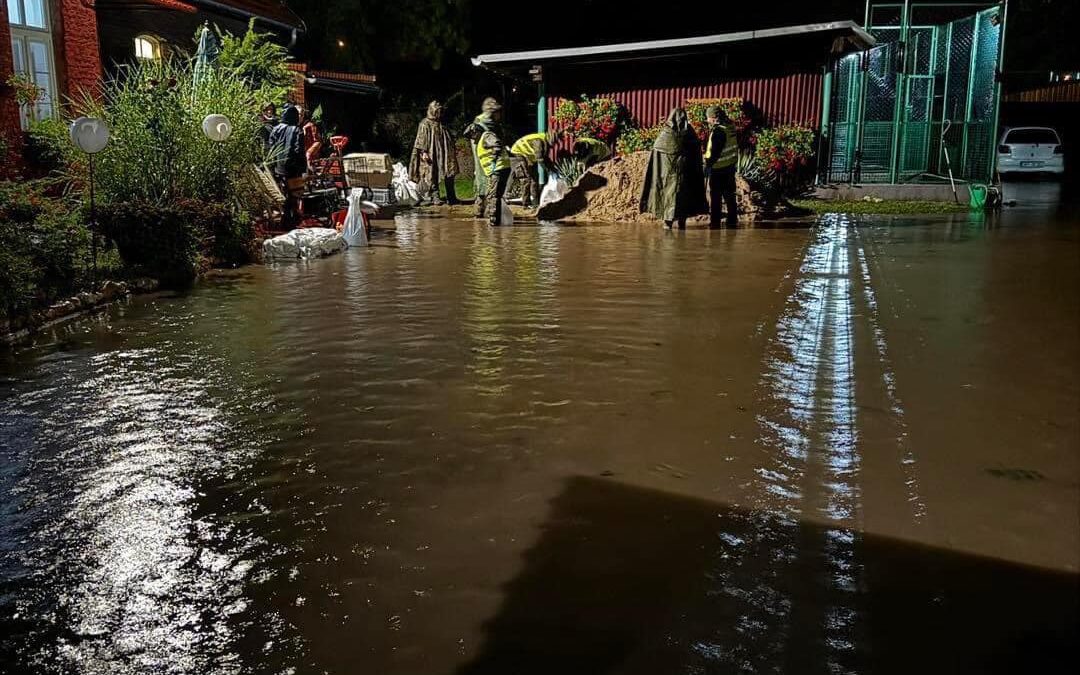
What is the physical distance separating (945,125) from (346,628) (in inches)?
727

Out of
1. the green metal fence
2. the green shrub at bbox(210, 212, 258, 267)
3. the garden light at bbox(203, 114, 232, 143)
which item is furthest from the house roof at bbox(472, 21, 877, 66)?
the garden light at bbox(203, 114, 232, 143)

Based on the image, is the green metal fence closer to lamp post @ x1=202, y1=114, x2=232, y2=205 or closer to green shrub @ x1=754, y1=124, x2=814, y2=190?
green shrub @ x1=754, y1=124, x2=814, y2=190

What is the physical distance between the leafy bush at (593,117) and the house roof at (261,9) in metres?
5.81

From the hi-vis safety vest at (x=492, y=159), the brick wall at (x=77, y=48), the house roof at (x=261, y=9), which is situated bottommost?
the hi-vis safety vest at (x=492, y=159)

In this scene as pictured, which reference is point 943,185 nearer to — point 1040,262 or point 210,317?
point 1040,262

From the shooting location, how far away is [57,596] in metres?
3.37

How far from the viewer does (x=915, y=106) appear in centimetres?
1923

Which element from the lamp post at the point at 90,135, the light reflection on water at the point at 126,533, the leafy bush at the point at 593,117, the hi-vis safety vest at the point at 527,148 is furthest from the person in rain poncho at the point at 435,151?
the light reflection on water at the point at 126,533

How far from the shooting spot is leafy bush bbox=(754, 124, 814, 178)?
19312 millimetres

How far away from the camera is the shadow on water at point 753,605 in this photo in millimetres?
2918

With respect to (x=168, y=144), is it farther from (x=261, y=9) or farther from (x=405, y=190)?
(x=405, y=190)

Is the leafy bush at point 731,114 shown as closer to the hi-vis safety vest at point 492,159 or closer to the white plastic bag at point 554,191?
the white plastic bag at point 554,191

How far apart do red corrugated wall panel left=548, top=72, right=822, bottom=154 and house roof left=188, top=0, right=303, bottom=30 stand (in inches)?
301

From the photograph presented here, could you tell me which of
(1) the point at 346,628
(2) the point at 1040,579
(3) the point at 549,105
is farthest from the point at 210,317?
(3) the point at 549,105
